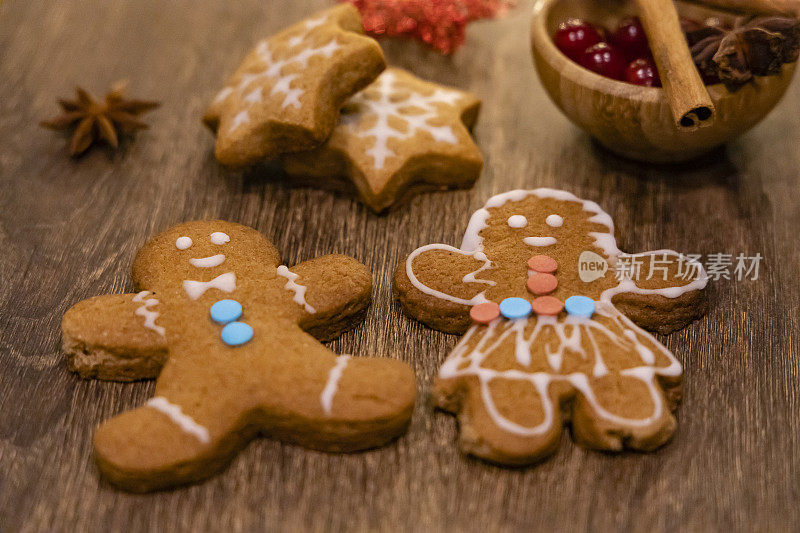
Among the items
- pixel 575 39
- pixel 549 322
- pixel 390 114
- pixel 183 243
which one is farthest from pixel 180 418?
pixel 575 39

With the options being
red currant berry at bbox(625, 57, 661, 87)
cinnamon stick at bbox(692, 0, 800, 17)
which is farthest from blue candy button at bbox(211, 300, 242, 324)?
cinnamon stick at bbox(692, 0, 800, 17)

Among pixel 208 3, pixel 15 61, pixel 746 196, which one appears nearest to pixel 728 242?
pixel 746 196

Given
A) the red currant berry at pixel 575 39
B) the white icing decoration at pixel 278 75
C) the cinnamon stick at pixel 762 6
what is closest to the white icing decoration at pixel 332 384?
the white icing decoration at pixel 278 75

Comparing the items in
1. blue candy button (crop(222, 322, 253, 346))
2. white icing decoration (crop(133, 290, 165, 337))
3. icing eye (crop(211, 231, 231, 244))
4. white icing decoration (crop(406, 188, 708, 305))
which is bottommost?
white icing decoration (crop(406, 188, 708, 305))

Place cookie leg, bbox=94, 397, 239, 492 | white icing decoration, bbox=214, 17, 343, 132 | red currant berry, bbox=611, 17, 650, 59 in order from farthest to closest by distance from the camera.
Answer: red currant berry, bbox=611, 17, 650, 59 → white icing decoration, bbox=214, 17, 343, 132 → cookie leg, bbox=94, 397, 239, 492

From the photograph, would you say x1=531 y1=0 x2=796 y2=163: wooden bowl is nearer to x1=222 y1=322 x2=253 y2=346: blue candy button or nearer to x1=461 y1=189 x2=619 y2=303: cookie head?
x1=461 y1=189 x2=619 y2=303: cookie head

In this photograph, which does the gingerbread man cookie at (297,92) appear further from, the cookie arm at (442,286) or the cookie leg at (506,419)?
the cookie leg at (506,419)

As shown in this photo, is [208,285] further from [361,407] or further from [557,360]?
[557,360]

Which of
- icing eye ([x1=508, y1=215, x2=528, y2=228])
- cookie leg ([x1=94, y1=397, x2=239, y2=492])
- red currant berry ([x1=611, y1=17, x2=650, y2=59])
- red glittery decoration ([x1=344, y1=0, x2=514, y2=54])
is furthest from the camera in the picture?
red glittery decoration ([x1=344, y1=0, x2=514, y2=54])
